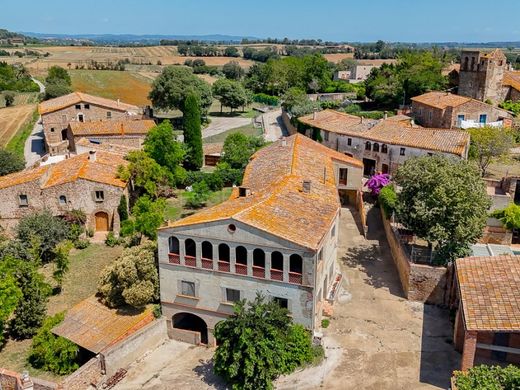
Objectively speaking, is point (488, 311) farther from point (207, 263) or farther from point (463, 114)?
point (463, 114)

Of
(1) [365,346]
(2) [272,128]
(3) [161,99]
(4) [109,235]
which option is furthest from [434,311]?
(3) [161,99]

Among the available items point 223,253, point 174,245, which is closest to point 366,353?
point 223,253

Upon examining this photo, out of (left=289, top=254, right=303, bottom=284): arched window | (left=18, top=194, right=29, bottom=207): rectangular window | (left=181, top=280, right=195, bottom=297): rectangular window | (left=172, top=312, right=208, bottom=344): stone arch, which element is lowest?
(left=172, top=312, right=208, bottom=344): stone arch

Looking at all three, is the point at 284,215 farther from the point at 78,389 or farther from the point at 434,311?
the point at 78,389

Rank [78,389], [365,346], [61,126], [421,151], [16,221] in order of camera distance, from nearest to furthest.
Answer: [78,389] < [365,346] < [16,221] < [421,151] < [61,126]

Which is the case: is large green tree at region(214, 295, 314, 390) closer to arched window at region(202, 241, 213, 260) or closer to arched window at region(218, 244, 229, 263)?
arched window at region(218, 244, 229, 263)

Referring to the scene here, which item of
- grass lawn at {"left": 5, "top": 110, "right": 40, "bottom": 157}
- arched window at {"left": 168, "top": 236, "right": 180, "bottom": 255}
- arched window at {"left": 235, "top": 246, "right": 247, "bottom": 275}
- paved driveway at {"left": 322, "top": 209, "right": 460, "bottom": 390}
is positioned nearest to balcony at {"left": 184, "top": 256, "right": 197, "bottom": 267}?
arched window at {"left": 168, "top": 236, "right": 180, "bottom": 255}

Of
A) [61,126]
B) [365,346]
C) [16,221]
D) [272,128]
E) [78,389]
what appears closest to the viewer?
[78,389]

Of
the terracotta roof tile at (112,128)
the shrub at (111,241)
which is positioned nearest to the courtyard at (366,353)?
the shrub at (111,241)
